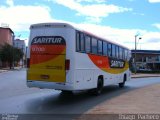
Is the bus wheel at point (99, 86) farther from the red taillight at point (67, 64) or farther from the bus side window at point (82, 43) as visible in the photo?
the red taillight at point (67, 64)

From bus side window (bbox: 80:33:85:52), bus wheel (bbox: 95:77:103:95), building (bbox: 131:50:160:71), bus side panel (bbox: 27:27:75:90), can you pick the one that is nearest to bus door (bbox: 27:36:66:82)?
bus side panel (bbox: 27:27:75:90)

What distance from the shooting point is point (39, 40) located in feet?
53.6

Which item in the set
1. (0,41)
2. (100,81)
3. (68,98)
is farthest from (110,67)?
(0,41)

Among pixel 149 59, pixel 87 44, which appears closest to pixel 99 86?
pixel 87 44

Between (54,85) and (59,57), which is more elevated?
(59,57)

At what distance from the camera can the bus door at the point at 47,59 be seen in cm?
1573

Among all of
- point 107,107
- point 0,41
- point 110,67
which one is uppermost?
point 0,41

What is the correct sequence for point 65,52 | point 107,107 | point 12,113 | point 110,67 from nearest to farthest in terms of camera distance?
1. point 12,113
2. point 107,107
3. point 65,52
4. point 110,67

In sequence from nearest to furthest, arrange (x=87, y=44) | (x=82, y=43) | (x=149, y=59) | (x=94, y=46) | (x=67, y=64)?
(x=67, y=64)
(x=82, y=43)
(x=87, y=44)
(x=94, y=46)
(x=149, y=59)

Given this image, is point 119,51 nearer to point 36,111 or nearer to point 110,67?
point 110,67

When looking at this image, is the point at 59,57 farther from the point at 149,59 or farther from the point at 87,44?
the point at 149,59

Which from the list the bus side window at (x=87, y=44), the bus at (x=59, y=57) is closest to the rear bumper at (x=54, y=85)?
the bus at (x=59, y=57)

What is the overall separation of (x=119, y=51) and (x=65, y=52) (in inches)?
376

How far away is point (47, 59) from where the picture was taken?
1598cm
